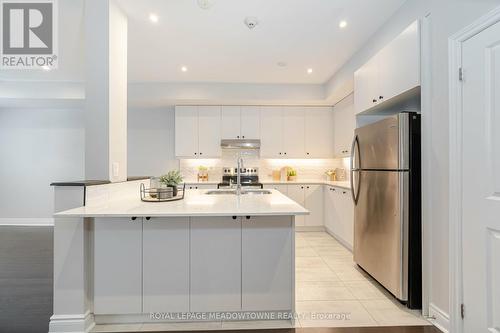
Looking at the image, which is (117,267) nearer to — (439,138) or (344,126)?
(439,138)

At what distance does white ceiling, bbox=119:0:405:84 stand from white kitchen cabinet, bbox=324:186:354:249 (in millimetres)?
1973

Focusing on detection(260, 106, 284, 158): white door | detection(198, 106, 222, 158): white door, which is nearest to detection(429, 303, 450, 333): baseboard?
detection(260, 106, 284, 158): white door

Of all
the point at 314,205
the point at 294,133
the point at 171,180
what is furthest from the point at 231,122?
the point at 171,180

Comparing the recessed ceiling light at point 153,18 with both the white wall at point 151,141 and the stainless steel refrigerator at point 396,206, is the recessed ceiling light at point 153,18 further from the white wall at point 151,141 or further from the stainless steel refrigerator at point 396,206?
the white wall at point 151,141

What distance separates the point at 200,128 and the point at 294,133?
1.86m

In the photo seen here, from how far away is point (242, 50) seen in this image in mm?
3326

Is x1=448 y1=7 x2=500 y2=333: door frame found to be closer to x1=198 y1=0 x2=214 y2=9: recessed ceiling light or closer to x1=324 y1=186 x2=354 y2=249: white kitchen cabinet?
x1=324 y1=186 x2=354 y2=249: white kitchen cabinet

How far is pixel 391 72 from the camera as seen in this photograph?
7.98ft

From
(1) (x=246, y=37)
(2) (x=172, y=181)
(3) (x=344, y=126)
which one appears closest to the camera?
(2) (x=172, y=181)

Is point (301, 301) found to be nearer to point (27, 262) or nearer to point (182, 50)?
point (182, 50)

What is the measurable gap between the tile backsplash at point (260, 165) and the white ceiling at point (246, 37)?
1.65 metres

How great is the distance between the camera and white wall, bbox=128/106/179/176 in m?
5.33

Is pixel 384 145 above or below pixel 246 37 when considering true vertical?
below

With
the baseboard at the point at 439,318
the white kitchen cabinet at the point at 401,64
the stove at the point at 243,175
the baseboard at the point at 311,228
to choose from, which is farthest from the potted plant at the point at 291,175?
the baseboard at the point at 439,318
